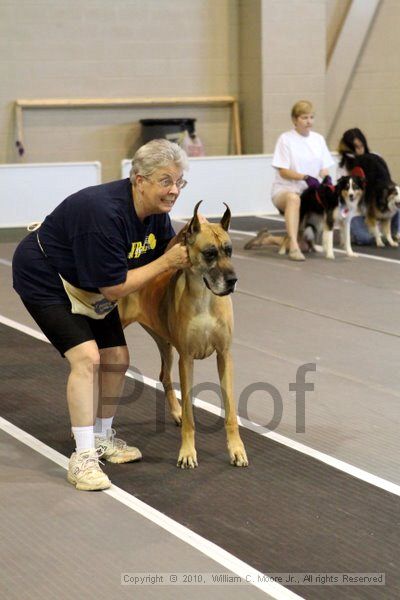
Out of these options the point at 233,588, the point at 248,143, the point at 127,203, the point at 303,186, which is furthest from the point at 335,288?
the point at 248,143

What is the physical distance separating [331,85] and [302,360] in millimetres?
9188

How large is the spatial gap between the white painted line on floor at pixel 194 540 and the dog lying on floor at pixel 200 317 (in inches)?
15.1

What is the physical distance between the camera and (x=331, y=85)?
13875 millimetres

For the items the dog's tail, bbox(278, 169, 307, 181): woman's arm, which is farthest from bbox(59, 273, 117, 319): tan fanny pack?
the dog's tail

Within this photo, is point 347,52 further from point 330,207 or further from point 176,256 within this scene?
point 176,256

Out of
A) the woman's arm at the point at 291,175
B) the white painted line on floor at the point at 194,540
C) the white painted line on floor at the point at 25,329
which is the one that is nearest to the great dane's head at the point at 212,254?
the white painted line on floor at the point at 194,540

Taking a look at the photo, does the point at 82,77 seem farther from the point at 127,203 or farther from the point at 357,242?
the point at 127,203

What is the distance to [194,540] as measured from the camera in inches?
125

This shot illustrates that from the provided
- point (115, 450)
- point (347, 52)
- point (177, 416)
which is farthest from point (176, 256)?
point (347, 52)

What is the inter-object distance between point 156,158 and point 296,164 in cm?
560

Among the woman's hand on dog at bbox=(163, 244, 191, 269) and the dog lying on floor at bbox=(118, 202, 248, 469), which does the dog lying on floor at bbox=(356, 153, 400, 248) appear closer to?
the dog lying on floor at bbox=(118, 202, 248, 469)

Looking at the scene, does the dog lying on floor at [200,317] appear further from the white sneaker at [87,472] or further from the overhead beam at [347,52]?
the overhead beam at [347,52]

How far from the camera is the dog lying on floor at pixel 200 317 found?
357 cm

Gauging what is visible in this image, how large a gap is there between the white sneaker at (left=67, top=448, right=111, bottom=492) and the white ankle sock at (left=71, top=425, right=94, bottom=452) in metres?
0.02
